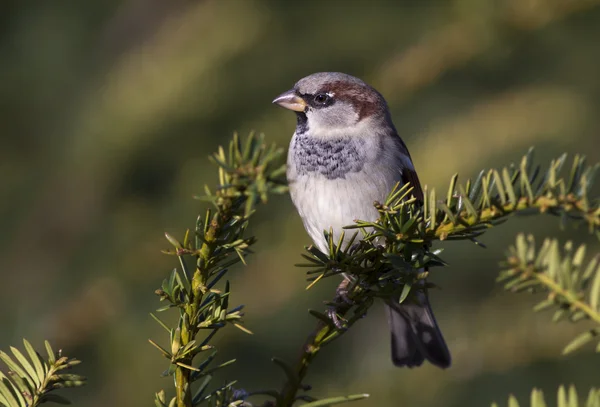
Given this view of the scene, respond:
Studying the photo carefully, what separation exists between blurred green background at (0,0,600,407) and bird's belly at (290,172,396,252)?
0.36 ft

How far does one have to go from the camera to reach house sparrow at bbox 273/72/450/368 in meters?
2.08

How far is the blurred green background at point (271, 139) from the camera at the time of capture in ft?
6.45

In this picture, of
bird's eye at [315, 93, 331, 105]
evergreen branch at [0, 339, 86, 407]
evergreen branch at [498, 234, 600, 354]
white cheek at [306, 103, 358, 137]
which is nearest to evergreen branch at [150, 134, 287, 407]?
evergreen branch at [0, 339, 86, 407]

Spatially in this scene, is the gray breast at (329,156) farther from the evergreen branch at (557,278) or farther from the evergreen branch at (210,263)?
the evergreen branch at (557,278)

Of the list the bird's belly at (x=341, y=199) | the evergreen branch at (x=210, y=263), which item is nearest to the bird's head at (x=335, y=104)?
the bird's belly at (x=341, y=199)

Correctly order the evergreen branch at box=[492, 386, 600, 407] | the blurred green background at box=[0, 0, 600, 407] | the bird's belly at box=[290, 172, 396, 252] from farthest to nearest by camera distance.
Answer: the bird's belly at box=[290, 172, 396, 252] → the blurred green background at box=[0, 0, 600, 407] → the evergreen branch at box=[492, 386, 600, 407]

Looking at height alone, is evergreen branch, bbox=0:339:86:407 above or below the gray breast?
below

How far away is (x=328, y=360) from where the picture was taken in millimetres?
2174

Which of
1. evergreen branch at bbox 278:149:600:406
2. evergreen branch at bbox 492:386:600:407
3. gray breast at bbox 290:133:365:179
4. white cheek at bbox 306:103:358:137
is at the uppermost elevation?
white cheek at bbox 306:103:358:137

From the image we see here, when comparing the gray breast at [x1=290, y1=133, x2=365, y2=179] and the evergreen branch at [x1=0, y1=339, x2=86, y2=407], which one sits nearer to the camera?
the evergreen branch at [x1=0, y1=339, x2=86, y2=407]

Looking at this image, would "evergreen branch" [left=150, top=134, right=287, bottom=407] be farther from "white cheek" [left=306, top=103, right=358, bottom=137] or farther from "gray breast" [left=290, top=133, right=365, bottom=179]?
"white cheek" [left=306, top=103, right=358, bottom=137]

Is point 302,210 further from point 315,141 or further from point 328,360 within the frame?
point 328,360

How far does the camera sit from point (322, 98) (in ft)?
7.79

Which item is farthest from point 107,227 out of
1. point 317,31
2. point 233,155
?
point 233,155
